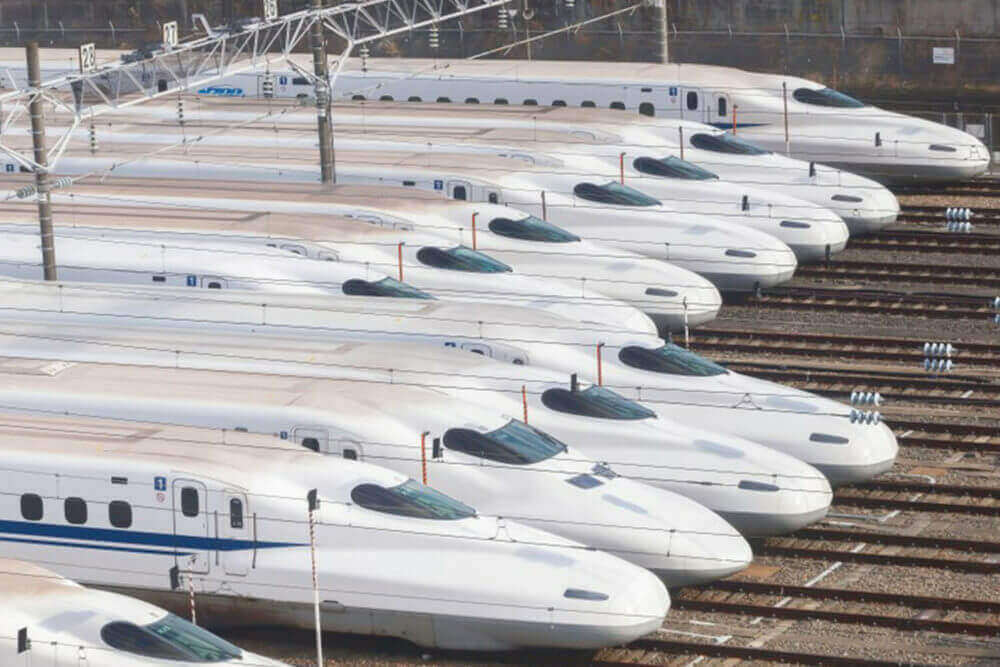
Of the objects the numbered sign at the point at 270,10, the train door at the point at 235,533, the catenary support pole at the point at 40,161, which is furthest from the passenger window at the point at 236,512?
the numbered sign at the point at 270,10

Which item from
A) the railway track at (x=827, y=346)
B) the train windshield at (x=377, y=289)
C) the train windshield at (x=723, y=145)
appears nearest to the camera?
the train windshield at (x=377, y=289)

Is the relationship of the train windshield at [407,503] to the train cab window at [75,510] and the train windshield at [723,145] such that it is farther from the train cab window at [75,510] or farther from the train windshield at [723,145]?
the train windshield at [723,145]

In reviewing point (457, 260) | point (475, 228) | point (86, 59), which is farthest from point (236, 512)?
point (475, 228)

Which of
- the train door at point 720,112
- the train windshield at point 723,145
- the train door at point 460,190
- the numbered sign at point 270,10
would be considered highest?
the numbered sign at point 270,10

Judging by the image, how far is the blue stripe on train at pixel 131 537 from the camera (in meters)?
30.0

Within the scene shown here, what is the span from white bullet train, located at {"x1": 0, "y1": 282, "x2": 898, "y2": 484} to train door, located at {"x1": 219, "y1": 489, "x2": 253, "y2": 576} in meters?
7.78

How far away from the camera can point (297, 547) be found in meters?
29.8

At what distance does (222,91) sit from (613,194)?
61.3ft

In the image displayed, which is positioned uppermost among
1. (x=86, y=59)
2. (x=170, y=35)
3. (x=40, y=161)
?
(x=170, y=35)

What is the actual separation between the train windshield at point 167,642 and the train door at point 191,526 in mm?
3475

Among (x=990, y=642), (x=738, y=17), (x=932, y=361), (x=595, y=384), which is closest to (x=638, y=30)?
(x=738, y=17)

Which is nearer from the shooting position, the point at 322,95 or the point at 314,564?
the point at 314,564

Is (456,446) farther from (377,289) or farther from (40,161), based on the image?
(40,161)

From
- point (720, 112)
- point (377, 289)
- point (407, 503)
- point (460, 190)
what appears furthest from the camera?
point (720, 112)
